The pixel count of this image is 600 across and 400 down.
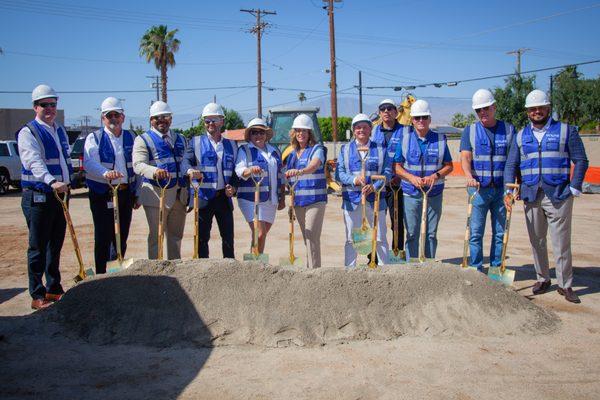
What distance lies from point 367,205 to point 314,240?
752 mm

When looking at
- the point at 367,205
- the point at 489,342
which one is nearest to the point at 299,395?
the point at 489,342

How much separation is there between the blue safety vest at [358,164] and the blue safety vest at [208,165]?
1.34m

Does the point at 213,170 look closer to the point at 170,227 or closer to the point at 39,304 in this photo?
the point at 170,227

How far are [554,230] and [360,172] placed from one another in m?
2.14

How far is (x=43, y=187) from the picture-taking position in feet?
16.3

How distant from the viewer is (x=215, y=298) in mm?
4711

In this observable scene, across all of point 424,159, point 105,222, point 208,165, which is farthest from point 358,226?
point 105,222

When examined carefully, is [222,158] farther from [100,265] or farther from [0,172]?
[0,172]

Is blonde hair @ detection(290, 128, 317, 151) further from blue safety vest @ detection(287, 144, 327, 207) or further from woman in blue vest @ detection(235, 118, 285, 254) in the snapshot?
woman in blue vest @ detection(235, 118, 285, 254)

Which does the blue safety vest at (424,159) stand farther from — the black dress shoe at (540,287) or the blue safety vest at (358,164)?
the black dress shoe at (540,287)

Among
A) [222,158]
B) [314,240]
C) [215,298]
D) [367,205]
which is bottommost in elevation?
[215,298]

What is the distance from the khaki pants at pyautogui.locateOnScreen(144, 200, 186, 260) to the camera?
555 cm

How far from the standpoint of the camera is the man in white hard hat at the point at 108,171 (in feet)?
17.3

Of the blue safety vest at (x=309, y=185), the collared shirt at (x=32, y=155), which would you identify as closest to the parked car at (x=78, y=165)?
the collared shirt at (x=32, y=155)
